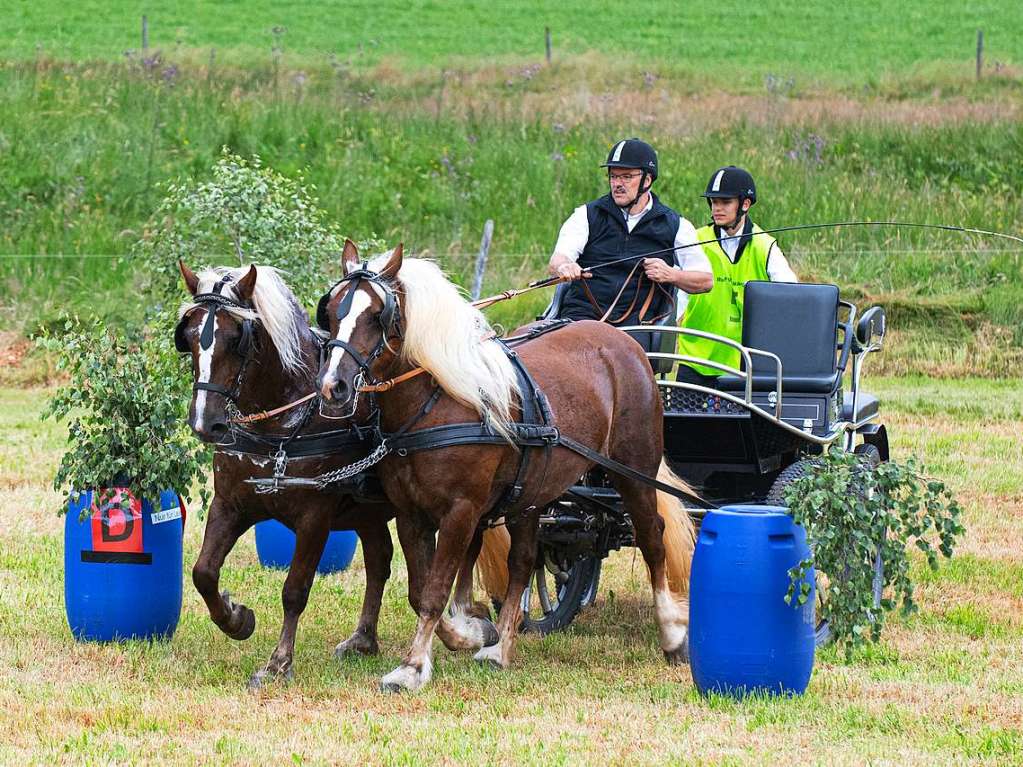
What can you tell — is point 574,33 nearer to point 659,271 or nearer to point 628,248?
point 628,248

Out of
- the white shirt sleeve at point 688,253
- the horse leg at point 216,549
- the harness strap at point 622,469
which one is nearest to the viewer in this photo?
the horse leg at point 216,549

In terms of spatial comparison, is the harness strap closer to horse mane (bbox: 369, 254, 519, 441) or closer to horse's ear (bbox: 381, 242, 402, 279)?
horse mane (bbox: 369, 254, 519, 441)

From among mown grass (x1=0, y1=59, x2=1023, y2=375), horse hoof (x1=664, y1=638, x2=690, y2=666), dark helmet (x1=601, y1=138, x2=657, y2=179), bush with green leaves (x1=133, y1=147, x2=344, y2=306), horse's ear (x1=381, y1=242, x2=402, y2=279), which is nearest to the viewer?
horse's ear (x1=381, y1=242, x2=402, y2=279)

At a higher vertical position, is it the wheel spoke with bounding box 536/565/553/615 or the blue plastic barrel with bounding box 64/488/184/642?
the blue plastic barrel with bounding box 64/488/184/642

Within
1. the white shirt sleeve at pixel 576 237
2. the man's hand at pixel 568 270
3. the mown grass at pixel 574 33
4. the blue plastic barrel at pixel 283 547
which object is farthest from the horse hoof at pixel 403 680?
the mown grass at pixel 574 33

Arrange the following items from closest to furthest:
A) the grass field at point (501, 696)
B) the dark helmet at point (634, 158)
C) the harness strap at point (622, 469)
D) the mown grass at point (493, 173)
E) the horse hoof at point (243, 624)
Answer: the grass field at point (501, 696) < the harness strap at point (622, 469) < the horse hoof at point (243, 624) < the dark helmet at point (634, 158) < the mown grass at point (493, 173)

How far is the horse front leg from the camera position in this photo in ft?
19.4

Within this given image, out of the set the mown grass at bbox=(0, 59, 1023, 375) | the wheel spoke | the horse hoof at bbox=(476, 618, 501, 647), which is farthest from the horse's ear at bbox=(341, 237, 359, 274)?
the mown grass at bbox=(0, 59, 1023, 375)

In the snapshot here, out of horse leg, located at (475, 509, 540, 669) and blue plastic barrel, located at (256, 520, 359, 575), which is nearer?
horse leg, located at (475, 509, 540, 669)

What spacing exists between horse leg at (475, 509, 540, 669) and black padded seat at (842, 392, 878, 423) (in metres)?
1.75

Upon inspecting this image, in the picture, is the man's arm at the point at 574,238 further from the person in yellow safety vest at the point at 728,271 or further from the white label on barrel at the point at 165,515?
the white label on barrel at the point at 165,515

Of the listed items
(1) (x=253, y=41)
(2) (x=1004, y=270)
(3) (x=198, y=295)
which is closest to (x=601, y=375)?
(3) (x=198, y=295)

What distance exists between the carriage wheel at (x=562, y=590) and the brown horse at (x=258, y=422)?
5.12 ft

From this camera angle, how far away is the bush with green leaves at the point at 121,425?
6293 mm
